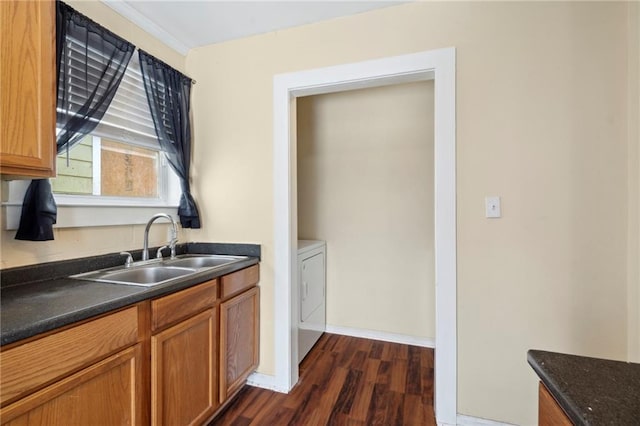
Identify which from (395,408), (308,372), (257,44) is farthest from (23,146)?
(395,408)

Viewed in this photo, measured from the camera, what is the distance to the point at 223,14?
1.78 metres

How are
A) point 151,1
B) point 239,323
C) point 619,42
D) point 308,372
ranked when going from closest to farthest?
point 619,42 < point 151,1 < point 239,323 < point 308,372

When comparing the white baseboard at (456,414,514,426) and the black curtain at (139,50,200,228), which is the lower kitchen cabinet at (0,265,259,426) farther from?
the white baseboard at (456,414,514,426)

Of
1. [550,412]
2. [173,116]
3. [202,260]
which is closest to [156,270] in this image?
[202,260]

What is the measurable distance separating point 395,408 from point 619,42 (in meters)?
2.29

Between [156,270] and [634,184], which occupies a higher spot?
[634,184]

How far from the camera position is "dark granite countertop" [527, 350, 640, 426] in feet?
1.67

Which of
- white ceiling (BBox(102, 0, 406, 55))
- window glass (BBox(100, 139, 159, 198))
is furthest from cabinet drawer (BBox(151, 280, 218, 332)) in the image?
white ceiling (BBox(102, 0, 406, 55))

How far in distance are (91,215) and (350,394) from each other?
74.9 inches

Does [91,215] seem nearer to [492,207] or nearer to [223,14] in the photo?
[223,14]

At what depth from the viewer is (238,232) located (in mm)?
2057

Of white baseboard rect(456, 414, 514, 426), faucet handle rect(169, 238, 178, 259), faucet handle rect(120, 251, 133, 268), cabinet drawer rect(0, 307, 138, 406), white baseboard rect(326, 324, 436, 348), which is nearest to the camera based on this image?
cabinet drawer rect(0, 307, 138, 406)

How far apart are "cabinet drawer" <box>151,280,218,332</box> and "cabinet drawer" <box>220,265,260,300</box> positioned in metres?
0.07

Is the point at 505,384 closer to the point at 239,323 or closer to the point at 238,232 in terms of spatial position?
the point at 239,323
